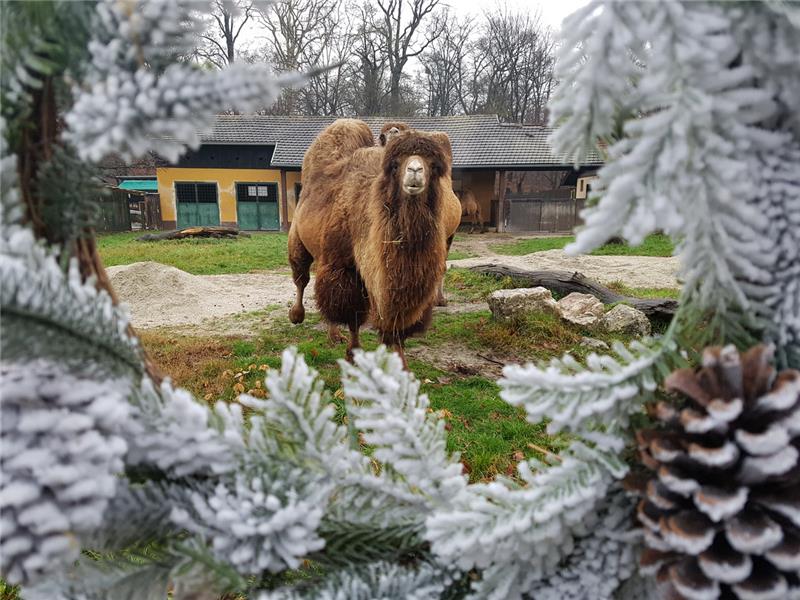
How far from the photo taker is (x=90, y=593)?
0.57 meters

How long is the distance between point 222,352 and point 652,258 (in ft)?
30.0

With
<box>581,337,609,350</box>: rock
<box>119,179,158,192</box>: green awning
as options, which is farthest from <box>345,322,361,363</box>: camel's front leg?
<box>119,179,158,192</box>: green awning

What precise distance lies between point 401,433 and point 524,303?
5.10 meters

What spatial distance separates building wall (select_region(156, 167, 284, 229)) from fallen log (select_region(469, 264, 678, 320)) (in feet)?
44.3

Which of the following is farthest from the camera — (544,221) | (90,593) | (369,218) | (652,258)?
(544,221)

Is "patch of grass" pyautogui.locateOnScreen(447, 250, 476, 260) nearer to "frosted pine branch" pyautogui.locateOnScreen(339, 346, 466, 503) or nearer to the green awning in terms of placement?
"frosted pine branch" pyautogui.locateOnScreen(339, 346, 466, 503)

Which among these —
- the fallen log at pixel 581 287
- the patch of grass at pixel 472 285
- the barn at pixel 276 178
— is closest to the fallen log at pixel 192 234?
the barn at pixel 276 178

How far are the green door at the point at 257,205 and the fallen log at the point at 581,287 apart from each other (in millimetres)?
13554

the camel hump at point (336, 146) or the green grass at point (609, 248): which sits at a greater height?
the camel hump at point (336, 146)

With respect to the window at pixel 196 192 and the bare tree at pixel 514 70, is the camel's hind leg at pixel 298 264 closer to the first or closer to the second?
the window at pixel 196 192

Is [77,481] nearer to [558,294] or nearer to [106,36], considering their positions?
[106,36]

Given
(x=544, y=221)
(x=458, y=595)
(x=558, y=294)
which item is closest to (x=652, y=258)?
(x=558, y=294)

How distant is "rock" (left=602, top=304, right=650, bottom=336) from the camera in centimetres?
520

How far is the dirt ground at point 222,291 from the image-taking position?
6.14 m
